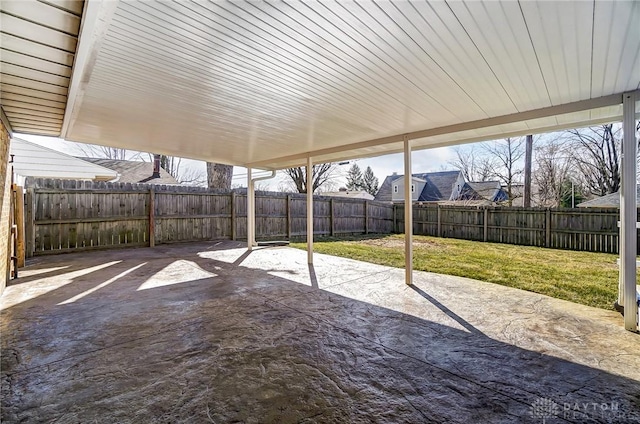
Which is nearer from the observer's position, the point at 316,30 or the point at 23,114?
the point at 316,30

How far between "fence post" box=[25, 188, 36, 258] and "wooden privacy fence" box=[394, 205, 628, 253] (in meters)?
12.0

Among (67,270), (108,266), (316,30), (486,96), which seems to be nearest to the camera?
(316,30)

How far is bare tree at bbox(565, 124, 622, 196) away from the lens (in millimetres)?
12969

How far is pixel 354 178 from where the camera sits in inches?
1141

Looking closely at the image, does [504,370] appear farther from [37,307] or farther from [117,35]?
[37,307]

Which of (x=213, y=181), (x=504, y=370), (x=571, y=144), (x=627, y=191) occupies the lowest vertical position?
(x=504, y=370)

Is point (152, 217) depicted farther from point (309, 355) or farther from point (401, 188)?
point (401, 188)

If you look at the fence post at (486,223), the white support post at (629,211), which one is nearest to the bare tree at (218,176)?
the fence post at (486,223)

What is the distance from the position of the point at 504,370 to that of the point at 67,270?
6.60 metres

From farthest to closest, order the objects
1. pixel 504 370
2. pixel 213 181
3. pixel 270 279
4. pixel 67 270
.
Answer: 1. pixel 213 181
2. pixel 67 270
3. pixel 270 279
4. pixel 504 370

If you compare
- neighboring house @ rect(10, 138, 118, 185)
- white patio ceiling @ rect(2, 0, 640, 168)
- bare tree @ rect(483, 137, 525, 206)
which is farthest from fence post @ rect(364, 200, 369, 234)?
neighboring house @ rect(10, 138, 118, 185)

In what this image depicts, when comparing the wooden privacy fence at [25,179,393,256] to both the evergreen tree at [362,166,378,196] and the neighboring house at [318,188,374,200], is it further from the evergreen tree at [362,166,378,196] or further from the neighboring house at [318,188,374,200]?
the evergreen tree at [362,166,378,196]

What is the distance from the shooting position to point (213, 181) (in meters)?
11.3

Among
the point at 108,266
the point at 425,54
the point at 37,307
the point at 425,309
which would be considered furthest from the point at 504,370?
the point at 108,266
